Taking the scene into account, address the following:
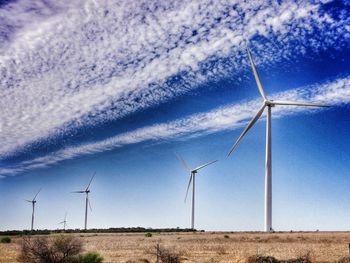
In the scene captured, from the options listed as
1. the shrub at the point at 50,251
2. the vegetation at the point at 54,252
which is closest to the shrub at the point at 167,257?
the vegetation at the point at 54,252

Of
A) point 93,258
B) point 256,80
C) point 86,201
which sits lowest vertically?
point 93,258

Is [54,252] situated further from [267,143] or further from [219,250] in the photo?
[267,143]

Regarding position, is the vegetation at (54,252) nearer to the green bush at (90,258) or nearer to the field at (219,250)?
the green bush at (90,258)

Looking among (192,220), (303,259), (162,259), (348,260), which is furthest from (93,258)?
(192,220)

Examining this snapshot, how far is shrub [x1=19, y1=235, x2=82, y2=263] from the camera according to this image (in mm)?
30578

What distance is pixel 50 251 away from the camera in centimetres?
3070

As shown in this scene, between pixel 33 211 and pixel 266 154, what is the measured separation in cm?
10901

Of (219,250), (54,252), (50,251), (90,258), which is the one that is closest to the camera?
(50,251)

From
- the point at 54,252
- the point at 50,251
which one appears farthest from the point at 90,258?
the point at 50,251

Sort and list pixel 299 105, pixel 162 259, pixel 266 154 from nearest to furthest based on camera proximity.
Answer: pixel 162 259 → pixel 299 105 → pixel 266 154

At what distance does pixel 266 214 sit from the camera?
88312 mm

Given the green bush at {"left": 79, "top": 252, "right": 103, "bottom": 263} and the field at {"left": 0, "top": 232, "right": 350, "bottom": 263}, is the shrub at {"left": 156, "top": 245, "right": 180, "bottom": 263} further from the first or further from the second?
the green bush at {"left": 79, "top": 252, "right": 103, "bottom": 263}

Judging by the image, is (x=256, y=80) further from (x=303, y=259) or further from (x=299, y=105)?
(x=303, y=259)

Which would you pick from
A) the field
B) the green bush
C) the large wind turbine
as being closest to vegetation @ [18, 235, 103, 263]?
the green bush
